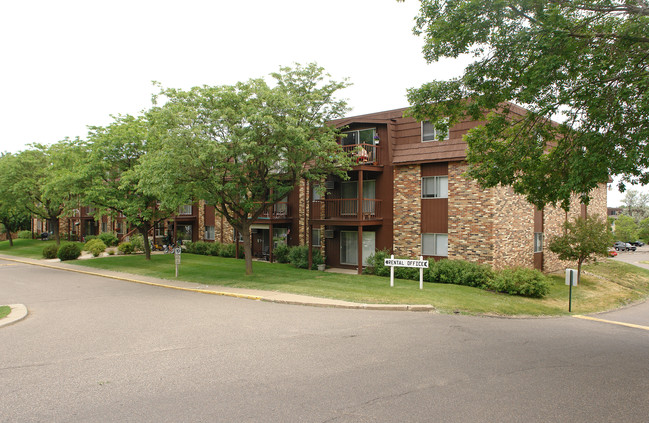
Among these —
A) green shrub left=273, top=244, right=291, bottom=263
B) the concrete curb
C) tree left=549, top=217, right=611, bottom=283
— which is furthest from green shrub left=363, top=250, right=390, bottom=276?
the concrete curb

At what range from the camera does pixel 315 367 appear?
7.06m

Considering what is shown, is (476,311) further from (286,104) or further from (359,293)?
(286,104)

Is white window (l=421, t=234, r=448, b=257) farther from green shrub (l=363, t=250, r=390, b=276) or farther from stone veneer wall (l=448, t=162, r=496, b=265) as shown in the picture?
green shrub (l=363, t=250, r=390, b=276)

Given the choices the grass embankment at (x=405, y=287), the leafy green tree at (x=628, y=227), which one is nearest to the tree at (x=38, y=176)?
the grass embankment at (x=405, y=287)

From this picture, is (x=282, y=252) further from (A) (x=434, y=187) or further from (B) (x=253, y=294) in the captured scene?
(B) (x=253, y=294)

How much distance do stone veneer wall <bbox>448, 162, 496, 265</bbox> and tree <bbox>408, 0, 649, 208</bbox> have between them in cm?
784

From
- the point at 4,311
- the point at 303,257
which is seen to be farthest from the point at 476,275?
the point at 4,311

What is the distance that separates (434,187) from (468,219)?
228cm

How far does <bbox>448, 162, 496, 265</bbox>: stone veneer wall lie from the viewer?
18.1 metres

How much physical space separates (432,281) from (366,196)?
20.0 feet

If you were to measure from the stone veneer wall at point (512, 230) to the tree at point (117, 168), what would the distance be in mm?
16824

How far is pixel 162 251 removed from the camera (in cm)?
3434

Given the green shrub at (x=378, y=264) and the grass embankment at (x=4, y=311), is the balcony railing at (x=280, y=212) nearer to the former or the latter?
the green shrub at (x=378, y=264)

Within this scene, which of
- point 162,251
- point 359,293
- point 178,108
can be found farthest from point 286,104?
point 162,251
